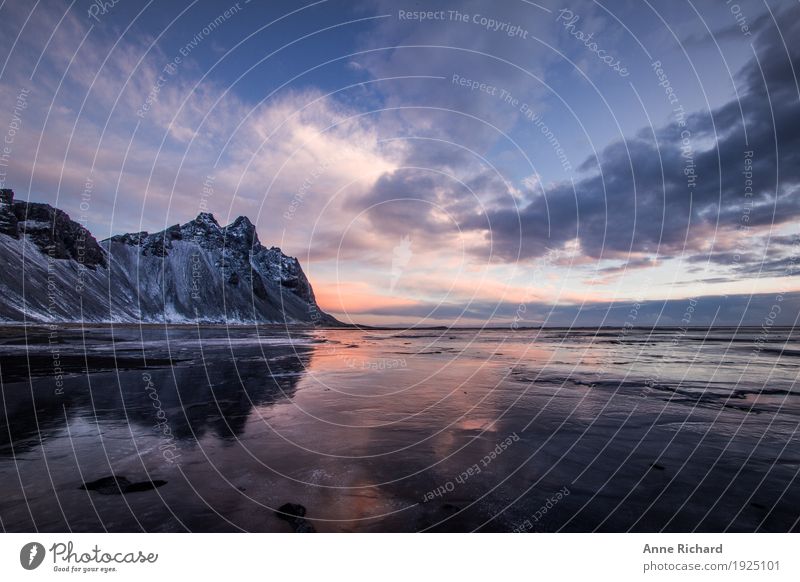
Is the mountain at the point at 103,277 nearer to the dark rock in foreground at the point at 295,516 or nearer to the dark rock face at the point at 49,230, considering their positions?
the dark rock face at the point at 49,230

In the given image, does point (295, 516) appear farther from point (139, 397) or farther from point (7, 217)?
point (7, 217)

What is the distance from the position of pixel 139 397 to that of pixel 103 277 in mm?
156607

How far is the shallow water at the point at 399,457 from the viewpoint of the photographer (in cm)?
580

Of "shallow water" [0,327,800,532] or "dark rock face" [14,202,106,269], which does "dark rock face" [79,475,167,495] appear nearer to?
"shallow water" [0,327,800,532]

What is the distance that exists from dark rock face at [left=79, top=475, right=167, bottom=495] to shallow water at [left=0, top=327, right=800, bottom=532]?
0.75 ft


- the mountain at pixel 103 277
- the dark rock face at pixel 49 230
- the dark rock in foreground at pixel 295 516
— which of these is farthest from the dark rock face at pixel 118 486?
the dark rock face at pixel 49 230

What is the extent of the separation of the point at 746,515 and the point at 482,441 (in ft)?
17.2

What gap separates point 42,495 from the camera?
6258 millimetres

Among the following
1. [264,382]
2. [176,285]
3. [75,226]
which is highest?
[75,226]

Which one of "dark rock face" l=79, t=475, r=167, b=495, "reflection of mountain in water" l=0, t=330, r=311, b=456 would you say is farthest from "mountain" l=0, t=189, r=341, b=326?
"dark rock face" l=79, t=475, r=167, b=495

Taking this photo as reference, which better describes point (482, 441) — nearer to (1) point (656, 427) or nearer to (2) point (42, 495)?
(1) point (656, 427)

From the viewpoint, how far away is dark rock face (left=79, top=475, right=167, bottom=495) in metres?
6.45

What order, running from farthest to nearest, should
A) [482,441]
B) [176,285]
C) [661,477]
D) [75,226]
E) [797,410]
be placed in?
[176,285]
[75,226]
[797,410]
[482,441]
[661,477]
